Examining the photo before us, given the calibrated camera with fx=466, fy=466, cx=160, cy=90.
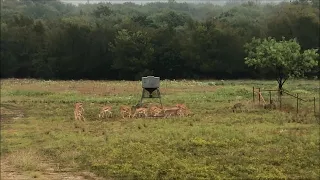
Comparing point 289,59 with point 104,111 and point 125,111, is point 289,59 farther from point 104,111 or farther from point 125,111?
point 104,111

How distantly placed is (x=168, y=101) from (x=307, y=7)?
3936 centimetres

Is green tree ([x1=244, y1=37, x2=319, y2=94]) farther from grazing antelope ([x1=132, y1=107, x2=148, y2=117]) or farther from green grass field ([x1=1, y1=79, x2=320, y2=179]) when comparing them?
grazing antelope ([x1=132, y1=107, x2=148, y2=117])

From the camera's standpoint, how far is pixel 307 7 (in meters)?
63.2

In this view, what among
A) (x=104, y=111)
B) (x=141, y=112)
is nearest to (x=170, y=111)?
(x=141, y=112)

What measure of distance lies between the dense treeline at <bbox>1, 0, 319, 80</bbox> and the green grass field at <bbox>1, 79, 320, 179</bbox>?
118ft

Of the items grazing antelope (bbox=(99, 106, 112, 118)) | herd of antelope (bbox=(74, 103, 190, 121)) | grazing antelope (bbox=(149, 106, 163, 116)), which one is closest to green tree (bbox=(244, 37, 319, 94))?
herd of antelope (bbox=(74, 103, 190, 121))

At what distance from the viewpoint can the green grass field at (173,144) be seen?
1315cm

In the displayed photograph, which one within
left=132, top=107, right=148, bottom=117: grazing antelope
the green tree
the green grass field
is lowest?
the green grass field

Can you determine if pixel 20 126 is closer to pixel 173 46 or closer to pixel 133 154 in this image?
pixel 133 154

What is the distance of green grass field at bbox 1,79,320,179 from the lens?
1315 centimetres

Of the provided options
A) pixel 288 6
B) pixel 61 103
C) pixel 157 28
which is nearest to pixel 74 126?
pixel 61 103

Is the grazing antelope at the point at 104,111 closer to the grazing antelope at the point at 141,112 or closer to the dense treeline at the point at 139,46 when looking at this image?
the grazing antelope at the point at 141,112

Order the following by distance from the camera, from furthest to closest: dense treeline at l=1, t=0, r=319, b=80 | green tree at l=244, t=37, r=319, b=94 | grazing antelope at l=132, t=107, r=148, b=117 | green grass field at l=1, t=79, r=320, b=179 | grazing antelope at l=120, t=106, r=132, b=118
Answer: dense treeline at l=1, t=0, r=319, b=80 → green tree at l=244, t=37, r=319, b=94 → grazing antelope at l=120, t=106, r=132, b=118 → grazing antelope at l=132, t=107, r=148, b=117 → green grass field at l=1, t=79, r=320, b=179

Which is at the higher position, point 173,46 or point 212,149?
point 173,46
